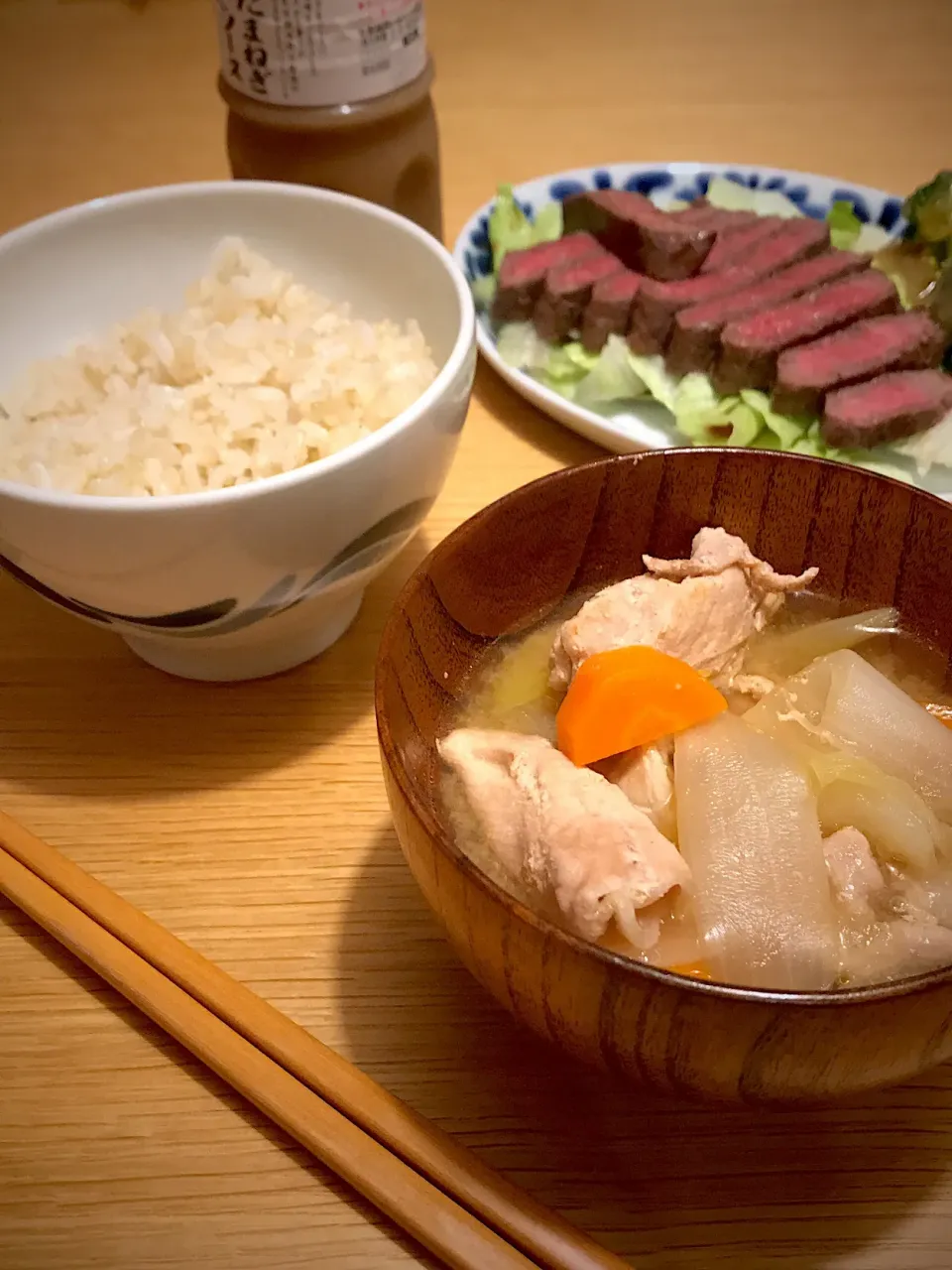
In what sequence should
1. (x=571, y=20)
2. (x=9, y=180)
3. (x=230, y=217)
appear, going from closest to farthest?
(x=230, y=217), (x=9, y=180), (x=571, y=20)

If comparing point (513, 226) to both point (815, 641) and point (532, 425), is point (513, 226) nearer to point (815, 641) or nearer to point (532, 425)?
point (532, 425)

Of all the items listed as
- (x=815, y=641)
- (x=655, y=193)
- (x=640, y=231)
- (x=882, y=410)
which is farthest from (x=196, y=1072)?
(x=655, y=193)

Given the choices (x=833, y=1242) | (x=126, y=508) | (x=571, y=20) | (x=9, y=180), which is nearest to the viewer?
(x=833, y=1242)

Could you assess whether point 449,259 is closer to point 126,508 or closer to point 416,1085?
point 126,508

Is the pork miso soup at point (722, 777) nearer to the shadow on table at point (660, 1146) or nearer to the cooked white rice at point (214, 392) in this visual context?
the shadow on table at point (660, 1146)

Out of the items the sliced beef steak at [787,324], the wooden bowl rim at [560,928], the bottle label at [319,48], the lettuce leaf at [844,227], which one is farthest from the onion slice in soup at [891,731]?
the lettuce leaf at [844,227]

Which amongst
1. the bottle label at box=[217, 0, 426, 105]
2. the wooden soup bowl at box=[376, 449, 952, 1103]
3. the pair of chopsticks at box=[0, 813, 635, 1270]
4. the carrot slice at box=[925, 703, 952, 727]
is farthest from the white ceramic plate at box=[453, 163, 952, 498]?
the pair of chopsticks at box=[0, 813, 635, 1270]

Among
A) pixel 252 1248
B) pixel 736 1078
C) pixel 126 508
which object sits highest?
pixel 126 508

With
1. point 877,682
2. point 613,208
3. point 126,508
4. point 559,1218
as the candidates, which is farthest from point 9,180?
point 559,1218

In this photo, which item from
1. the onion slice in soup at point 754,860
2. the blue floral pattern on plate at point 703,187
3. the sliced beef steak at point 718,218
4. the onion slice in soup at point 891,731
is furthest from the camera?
the blue floral pattern on plate at point 703,187
